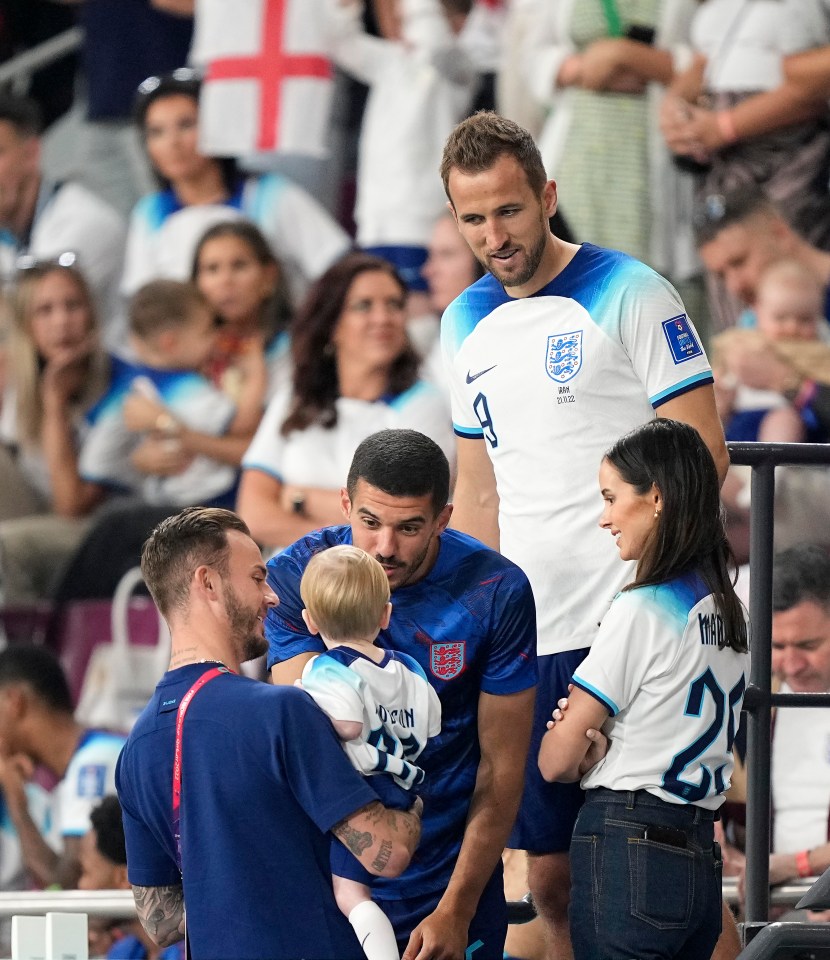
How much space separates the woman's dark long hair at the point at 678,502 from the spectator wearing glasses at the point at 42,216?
4428 millimetres

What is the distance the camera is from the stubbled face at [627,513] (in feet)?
9.48

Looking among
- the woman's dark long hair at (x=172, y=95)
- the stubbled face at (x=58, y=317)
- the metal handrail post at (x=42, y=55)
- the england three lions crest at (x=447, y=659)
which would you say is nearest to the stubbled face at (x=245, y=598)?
the england three lions crest at (x=447, y=659)

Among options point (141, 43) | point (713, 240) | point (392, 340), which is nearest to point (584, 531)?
point (392, 340)

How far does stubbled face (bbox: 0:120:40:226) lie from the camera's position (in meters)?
7.37

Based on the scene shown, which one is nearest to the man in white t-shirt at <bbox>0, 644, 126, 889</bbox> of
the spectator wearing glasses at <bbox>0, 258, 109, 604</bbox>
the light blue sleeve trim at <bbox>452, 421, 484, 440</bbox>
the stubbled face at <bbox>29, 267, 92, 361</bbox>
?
the spectator wearing glasses at <bbox>0, 258, 109, 604</bbox>

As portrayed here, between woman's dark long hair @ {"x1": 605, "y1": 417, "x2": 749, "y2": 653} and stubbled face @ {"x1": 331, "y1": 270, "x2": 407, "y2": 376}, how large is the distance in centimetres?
257

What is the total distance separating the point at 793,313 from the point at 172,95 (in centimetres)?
280

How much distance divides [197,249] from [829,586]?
3515 millimetres

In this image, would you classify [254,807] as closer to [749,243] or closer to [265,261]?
[749,243]

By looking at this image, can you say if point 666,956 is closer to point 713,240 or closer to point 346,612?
point 346,612

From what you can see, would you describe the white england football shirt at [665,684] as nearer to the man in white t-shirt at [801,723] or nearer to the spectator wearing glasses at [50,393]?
the man in white t-shirt at [801,723]

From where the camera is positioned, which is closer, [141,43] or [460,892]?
[460,892]

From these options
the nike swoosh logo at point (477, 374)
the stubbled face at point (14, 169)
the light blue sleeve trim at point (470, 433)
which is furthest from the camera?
the stubbled face at point (14, 169)

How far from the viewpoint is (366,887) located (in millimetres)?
2742
